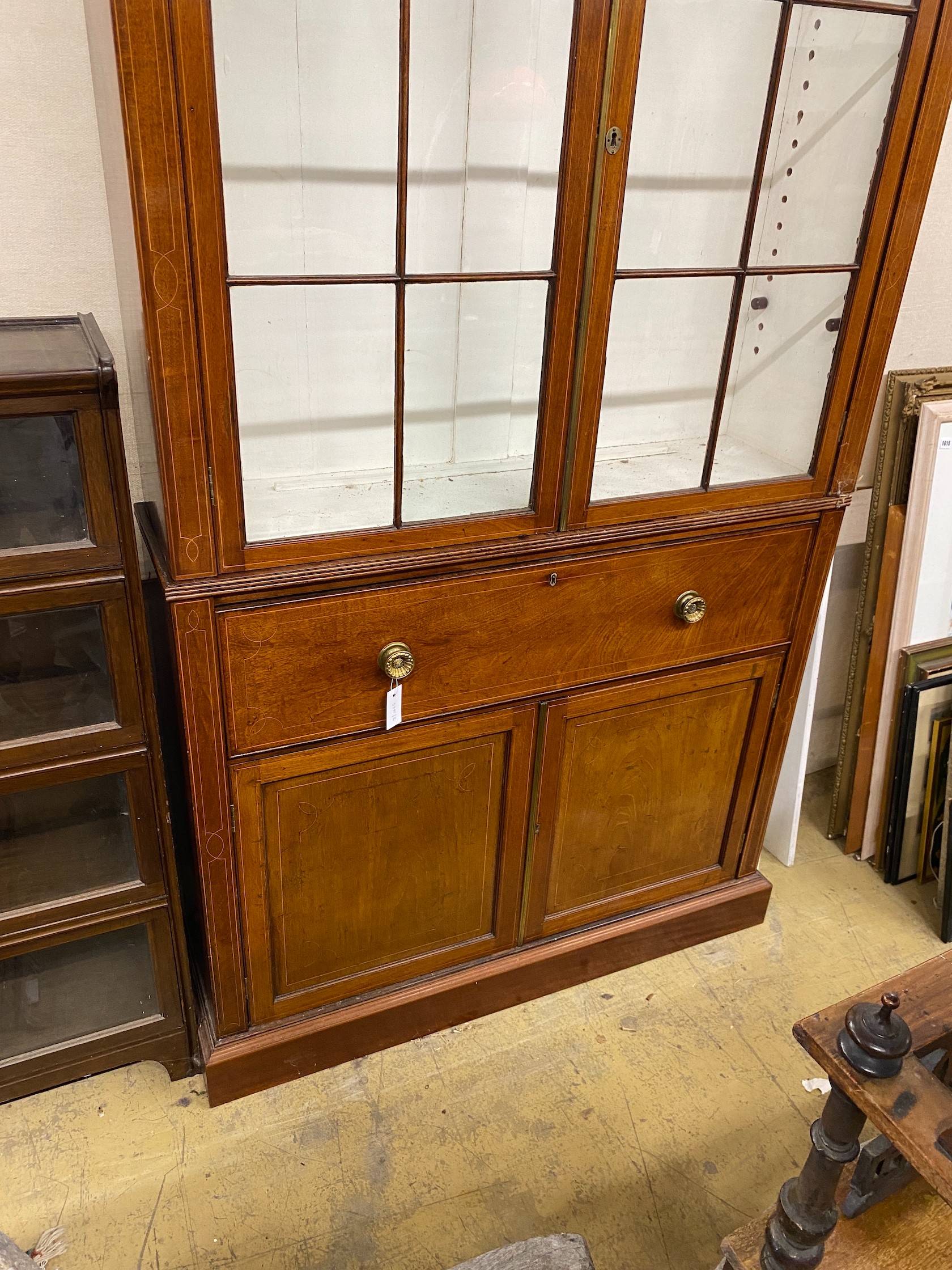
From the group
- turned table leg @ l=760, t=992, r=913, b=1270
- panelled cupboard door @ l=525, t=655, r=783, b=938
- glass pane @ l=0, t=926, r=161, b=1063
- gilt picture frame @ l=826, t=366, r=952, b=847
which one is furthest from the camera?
gilt picture frame @ l=826, t=366, r=952, b=847

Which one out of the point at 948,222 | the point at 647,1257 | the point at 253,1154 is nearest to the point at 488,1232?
the point at 647,1257

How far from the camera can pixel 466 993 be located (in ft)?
6.02

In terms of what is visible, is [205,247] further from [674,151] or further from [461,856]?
[461,856]

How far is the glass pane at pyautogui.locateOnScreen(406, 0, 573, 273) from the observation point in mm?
1210

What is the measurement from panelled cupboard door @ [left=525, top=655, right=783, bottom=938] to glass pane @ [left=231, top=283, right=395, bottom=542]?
53 cm

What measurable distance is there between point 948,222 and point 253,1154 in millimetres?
2247

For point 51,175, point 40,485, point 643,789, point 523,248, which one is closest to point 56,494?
point 40,485

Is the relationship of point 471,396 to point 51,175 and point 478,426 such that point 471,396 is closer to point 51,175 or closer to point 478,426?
point 478,426

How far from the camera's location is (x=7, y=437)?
122 centimetres

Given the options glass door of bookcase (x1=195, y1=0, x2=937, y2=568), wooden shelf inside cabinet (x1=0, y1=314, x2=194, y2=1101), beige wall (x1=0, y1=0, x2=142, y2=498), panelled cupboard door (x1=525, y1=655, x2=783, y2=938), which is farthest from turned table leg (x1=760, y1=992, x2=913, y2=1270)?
beige wall (x1=0, y1=0, x2=142, y2=498)

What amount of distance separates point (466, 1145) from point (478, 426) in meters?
1.22

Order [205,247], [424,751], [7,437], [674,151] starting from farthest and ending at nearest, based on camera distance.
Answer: [424,751] → [674,151] → [7,437] → [205,247]

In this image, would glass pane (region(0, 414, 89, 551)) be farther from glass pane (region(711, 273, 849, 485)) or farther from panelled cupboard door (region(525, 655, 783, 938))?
glass pane (region(711, 273, 849, 485))

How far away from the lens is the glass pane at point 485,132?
3.97 feet
